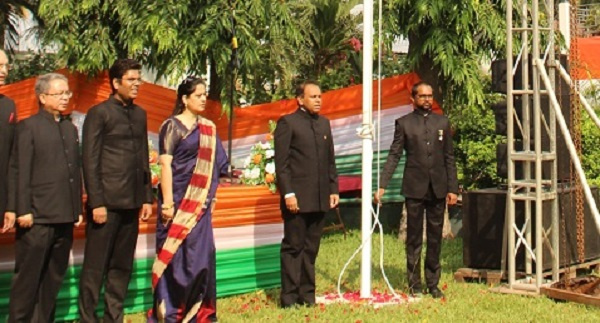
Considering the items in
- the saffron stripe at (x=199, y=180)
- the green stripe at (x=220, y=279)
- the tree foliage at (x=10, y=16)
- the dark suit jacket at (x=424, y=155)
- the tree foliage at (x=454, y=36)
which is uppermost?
the tree foliage at (x=10, y=16)

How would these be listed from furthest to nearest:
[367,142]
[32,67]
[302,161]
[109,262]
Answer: [32,67]
[367,142]
[302,161]
[109,262]

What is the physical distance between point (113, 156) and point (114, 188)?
21cm

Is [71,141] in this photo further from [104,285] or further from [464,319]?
[464,319]

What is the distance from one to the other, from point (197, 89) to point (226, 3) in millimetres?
4042

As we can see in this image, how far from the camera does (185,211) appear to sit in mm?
6355

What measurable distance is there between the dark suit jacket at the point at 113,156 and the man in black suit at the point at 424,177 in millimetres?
2169

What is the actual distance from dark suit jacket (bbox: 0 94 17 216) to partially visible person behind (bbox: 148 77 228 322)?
1.05 metres

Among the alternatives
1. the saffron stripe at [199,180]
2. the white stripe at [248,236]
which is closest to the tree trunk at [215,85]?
the white stripe at [248,236]

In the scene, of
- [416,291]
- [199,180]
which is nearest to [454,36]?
[416,291]

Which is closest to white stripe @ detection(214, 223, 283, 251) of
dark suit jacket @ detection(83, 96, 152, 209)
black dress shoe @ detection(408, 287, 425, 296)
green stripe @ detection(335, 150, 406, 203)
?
black dress shoe @ detection(408, 287, 425, 296)

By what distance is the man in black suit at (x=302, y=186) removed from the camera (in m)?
7.14

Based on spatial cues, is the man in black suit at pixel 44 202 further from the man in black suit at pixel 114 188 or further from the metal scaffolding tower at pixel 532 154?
the metal scaffolding tower at pixel 532 154

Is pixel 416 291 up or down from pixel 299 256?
down

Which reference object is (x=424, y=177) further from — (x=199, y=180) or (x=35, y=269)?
(x=35, y=269)
